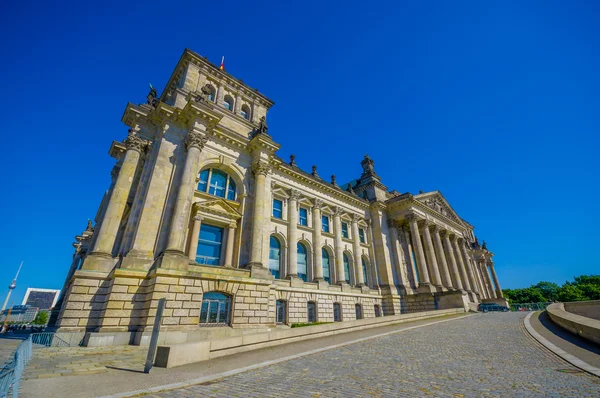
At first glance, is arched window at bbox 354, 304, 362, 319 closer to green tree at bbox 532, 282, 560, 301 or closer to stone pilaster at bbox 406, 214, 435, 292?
stone pilaster at bbox 406, 214, 435, 292

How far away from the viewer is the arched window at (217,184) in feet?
69.6

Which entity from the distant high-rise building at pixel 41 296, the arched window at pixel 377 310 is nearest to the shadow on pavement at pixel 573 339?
the arched window at pixel 377 310

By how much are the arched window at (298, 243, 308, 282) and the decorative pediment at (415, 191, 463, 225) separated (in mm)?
20035

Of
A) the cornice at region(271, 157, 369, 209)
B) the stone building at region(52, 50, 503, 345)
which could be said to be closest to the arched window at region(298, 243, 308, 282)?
the stone building at region(52, 50, 503, 345)

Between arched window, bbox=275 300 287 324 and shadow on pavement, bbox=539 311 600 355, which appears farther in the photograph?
arched window, bbox=275 300 287 324

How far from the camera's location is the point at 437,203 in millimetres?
43656

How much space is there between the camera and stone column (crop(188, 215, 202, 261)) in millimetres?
18125

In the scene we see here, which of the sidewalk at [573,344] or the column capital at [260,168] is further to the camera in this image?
the column capital at [260,168]

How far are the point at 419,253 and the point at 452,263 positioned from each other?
906 cm

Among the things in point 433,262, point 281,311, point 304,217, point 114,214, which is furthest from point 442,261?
point 114,214

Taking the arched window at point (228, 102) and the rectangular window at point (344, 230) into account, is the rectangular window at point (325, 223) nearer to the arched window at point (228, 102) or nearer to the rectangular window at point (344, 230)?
the rectangular window at point (344, 230)

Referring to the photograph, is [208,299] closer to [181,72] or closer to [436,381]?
[436,381]

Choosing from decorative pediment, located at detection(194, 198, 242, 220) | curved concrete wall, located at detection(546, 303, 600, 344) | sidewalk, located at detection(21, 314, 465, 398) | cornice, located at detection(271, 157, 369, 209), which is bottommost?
sidewalk, located at detection(21, 314, 465, 398)

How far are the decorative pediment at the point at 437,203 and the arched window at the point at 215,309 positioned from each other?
31.0m
